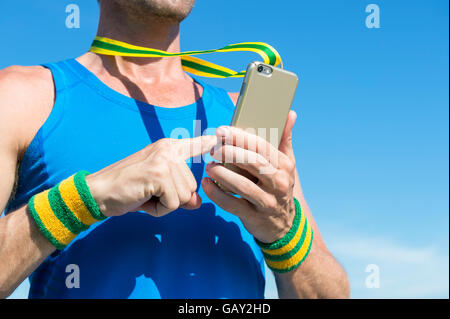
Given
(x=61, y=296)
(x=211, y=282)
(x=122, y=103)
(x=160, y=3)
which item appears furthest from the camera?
(x=160, y=3)

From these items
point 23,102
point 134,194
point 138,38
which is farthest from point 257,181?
point 138,38

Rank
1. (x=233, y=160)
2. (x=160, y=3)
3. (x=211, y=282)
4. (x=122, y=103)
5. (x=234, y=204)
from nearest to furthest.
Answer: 1. (x=233, y=160)
2. (x=234, y=204)
3. (x=211, y=282)
4. (x=122, y=103)
5. (x=160, y=3)

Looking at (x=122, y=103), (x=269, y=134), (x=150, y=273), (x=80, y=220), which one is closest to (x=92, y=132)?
(x=122, y=103)

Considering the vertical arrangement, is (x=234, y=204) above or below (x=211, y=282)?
above

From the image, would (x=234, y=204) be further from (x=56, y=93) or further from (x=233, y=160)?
(x=56, y=93)

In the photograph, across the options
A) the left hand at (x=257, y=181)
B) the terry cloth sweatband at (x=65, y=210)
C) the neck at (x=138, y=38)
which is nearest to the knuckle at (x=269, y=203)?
the left hand at (x=257, y=181)

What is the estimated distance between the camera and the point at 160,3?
2857mm

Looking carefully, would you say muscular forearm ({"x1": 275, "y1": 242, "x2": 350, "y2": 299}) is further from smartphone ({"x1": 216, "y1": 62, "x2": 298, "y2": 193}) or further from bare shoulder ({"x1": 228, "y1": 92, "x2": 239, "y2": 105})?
bare shoulder ({"x1": 228, "y1": 92, "x2": 239, "y2": 105})

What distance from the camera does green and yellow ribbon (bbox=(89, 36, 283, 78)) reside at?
8.21 ft

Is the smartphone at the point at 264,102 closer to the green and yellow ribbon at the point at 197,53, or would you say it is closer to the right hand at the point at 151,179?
the right hand at the point at 151,179

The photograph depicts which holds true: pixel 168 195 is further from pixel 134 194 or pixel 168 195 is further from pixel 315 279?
pixel 315 279

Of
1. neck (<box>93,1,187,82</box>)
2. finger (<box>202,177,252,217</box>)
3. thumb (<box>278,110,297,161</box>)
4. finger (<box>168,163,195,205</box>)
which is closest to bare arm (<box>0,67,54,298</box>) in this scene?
neck (<box>93,1,187,82</box>)

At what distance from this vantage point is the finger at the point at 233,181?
78.2 inches
